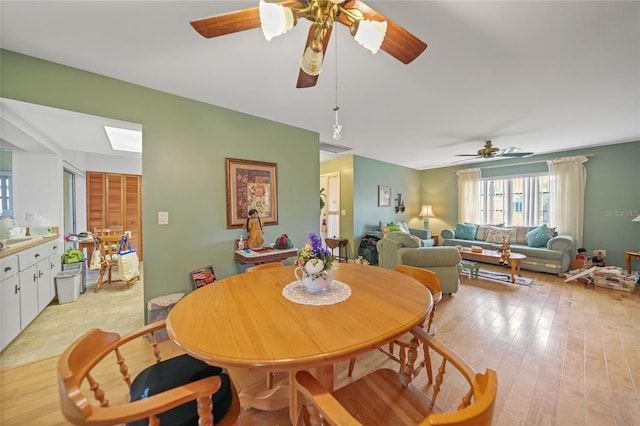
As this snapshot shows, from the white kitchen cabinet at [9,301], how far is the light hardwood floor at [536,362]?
387mm

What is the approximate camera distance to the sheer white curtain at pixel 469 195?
5712 millimetres

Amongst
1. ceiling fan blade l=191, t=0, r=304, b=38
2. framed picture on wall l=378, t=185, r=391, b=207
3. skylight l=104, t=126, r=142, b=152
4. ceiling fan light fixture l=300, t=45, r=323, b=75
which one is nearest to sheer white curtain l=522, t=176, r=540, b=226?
framed picture on wall l=378, t=185, r=391, b=207

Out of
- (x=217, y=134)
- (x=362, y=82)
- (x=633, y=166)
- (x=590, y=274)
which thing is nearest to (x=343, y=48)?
(x=362, y=82)

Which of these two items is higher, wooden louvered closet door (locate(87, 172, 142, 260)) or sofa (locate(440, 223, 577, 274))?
wooden louvered closet door (locate(87, 172, 142, 260))

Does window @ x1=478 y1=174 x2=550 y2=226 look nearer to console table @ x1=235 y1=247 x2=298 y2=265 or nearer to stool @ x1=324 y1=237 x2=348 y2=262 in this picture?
stool @ x1=324 y1=237 x2=348 y2=262

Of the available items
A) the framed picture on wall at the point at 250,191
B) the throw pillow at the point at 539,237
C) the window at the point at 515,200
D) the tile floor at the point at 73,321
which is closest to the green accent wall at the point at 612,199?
the window at the point at 515,200

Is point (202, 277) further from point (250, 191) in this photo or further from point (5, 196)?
point (5, 196)

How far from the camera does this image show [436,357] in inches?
75.0

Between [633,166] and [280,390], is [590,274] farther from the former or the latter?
[280,390]

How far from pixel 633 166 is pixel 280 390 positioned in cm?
645

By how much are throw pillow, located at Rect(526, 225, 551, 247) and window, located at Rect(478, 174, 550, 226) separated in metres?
0.58

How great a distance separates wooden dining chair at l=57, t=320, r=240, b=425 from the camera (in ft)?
2.01

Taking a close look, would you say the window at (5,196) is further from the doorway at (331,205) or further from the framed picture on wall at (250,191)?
the doorway at (331,205)

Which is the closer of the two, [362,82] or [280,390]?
[280,390]
